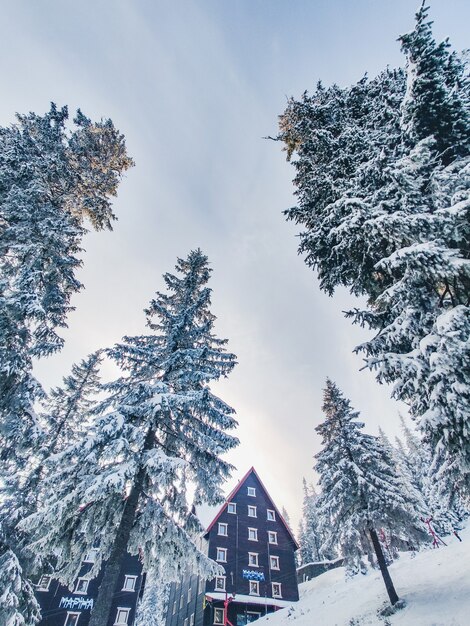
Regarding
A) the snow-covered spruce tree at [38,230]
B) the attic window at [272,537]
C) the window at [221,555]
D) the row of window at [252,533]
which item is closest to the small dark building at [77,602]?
the window at [221,555]

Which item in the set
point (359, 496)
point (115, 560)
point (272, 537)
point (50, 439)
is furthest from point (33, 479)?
point (272, 537)

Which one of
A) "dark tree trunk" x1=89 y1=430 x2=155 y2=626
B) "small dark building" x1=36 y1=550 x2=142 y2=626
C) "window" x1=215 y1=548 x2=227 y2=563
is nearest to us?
"dark tree trunk" x1=89 y1=430 x2=155 y2=626

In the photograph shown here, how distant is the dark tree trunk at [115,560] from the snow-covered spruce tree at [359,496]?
12.6 meters

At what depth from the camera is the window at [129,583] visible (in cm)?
2858

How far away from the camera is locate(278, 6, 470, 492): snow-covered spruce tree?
21.8 ft

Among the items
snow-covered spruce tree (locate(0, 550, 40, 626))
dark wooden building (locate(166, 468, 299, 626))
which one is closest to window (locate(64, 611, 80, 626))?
dark wooden building (locate(166, 468, 299, 626))

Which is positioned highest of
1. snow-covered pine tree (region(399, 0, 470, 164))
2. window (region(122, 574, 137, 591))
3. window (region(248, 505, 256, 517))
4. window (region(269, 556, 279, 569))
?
snow-covered pine tree (region(399, 0, 470, 164))

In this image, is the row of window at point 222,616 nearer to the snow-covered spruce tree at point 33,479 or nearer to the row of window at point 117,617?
the row of window at point 117,617

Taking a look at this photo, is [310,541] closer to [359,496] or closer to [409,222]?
[359,496]

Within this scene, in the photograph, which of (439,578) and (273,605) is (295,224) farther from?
(273,605)

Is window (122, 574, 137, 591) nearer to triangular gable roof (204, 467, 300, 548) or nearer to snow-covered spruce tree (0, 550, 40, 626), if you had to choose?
triangular gable roof (204, 467, 300, 548)

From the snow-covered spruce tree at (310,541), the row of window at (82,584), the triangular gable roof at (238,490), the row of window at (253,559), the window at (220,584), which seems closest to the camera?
the row of window at (82,584)

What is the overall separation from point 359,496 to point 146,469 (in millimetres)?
13547

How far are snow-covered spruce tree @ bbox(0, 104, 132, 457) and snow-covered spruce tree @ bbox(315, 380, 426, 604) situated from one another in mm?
16328
